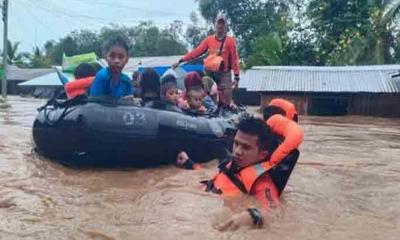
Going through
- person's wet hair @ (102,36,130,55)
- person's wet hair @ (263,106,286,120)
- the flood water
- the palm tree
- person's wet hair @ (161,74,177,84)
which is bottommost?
the flood water

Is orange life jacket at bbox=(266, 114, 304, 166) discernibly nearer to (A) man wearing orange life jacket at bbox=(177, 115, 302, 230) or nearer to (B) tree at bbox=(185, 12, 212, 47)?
(A) man wearing orange life jacket at bbox=(177, 115, 302, 230)

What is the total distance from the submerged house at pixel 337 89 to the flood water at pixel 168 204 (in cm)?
1904

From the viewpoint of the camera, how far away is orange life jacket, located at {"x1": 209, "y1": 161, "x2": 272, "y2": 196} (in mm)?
4000

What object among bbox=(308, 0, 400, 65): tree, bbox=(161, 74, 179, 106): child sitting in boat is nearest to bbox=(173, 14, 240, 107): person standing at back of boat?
bbox=(161, 74, 179, 106): child sitting in boat

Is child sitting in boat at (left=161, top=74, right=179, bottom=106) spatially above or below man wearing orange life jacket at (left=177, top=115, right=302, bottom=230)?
above

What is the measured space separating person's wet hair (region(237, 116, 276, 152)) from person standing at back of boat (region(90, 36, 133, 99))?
193cm

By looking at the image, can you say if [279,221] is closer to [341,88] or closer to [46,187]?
[46,187]

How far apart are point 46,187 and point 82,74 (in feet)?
7.52

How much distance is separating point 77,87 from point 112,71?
0.54 m

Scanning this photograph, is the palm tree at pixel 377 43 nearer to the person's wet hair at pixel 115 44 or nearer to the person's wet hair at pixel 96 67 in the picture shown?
the person's wet hair at pixel 96 67

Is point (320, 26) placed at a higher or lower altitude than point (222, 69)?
higher

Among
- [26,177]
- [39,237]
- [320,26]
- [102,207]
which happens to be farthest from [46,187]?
[320,26]

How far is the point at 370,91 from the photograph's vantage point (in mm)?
24031

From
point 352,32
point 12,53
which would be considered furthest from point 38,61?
point 352,32
